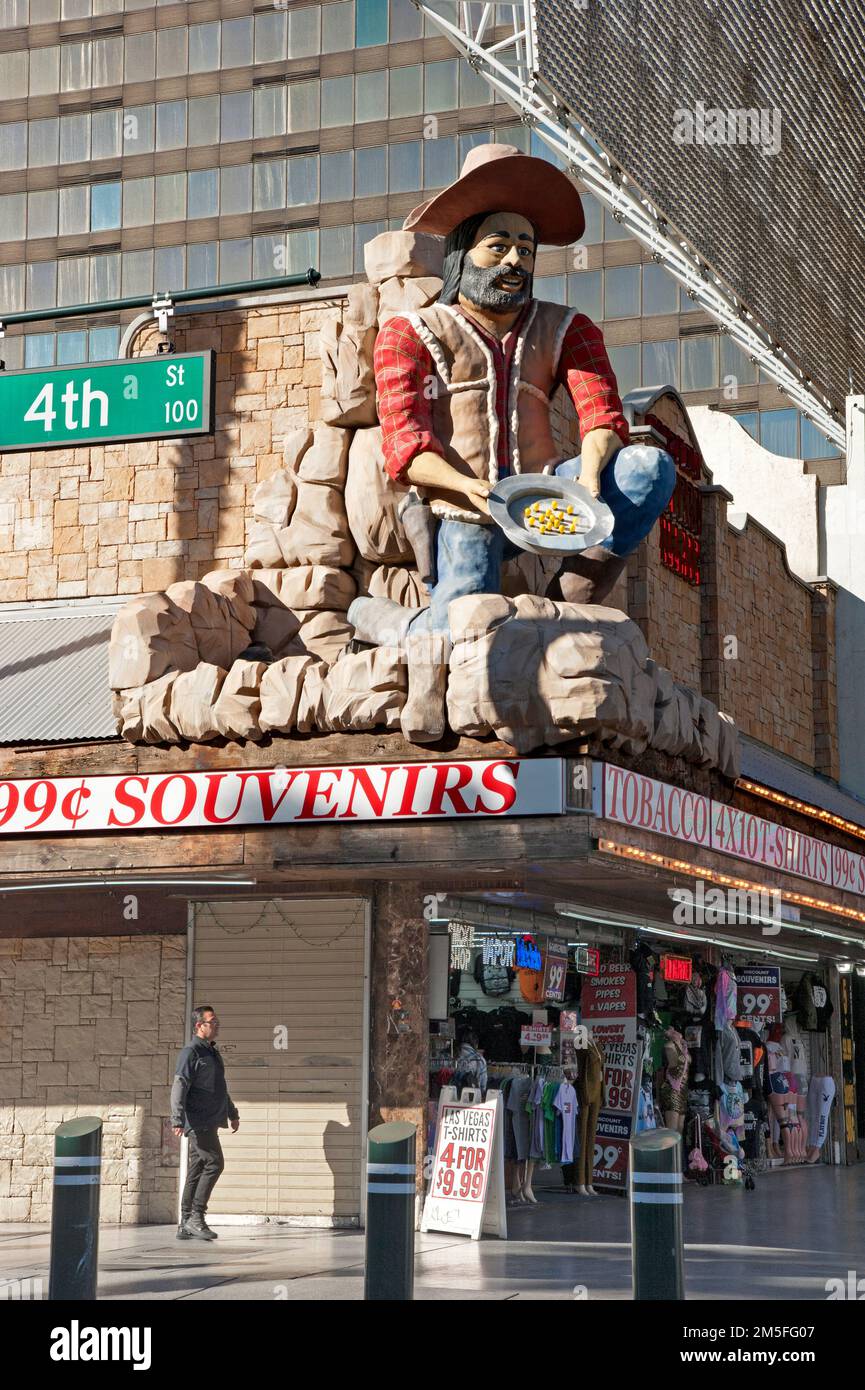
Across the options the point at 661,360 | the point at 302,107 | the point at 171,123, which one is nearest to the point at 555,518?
the point at 661,360

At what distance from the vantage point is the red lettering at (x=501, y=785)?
13.2 metres

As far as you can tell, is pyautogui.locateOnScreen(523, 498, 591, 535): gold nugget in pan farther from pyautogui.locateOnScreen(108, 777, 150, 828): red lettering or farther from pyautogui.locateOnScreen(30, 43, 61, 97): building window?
pyautogui.locateOnScreen(30, 43, 61, 97): building window

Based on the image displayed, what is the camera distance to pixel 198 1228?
Answer: 14406 mm

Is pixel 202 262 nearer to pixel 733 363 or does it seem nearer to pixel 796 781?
pixel 733 363

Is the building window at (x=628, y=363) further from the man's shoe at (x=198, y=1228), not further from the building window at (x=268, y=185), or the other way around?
the man's shoe at (x=198, y=1228)

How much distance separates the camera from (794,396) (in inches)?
1241

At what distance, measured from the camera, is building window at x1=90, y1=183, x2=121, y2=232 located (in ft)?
206

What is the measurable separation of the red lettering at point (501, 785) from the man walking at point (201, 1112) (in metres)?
2.97

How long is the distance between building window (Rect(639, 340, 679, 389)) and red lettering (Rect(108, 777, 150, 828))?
4351 centimetres

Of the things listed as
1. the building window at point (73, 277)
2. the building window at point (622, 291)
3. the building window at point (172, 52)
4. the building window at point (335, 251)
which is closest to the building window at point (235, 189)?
the building window at point (335, 251)

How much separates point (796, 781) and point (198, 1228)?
10699mm

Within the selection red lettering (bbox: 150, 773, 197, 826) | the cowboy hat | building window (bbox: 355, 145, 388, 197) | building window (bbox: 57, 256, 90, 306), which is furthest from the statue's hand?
building window (bbox: 57, 256, 90, 306)

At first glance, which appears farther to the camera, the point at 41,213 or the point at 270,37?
the point at 41,213

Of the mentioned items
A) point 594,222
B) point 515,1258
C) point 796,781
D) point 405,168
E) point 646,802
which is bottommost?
point 515,1258
